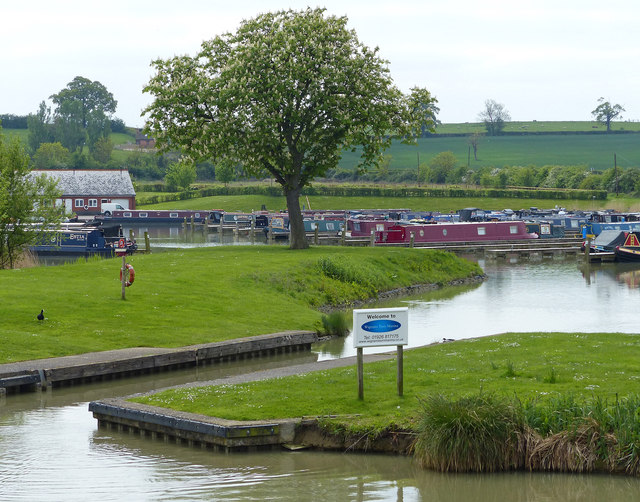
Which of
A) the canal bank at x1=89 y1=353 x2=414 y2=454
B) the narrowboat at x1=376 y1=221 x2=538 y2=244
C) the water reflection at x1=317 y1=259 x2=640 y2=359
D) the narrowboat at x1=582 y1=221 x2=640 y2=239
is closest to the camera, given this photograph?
the canal bank at x1=89 y1=353 x2=414 y2=454

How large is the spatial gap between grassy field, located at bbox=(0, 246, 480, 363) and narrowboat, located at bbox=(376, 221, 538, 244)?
2165 centimetres

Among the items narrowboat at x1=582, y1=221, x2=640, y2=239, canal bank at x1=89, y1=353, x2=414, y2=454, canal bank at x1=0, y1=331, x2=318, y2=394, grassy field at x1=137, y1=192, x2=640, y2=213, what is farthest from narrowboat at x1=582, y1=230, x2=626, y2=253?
canal bank at x1=89, y1=353, x2=414, y2=454

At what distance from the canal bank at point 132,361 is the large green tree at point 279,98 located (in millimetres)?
19935

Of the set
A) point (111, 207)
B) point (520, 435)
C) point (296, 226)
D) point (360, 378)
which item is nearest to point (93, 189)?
point (111, 207)

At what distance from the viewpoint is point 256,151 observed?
163ft

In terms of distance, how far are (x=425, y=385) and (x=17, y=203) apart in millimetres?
28395

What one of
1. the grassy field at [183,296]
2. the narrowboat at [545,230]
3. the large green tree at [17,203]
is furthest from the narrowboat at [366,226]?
the large green tree at [17,203]

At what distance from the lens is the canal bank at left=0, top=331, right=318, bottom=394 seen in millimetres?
24000

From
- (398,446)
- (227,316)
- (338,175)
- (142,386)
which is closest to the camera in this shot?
(398,446)

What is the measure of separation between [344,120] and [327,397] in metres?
31.0

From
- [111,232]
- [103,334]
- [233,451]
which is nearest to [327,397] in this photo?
[233,451]

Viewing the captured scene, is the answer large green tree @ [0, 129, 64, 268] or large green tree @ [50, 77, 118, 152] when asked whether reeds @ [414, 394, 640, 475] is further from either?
large green tree @ [50, 77, 118, 152]

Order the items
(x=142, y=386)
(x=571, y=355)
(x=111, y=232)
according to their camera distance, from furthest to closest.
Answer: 1. (x=111, y=232)
2. (x=142, y=386)
3. (x=571, y=355)

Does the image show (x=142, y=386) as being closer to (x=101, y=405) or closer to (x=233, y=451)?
(x=101, y=405)
